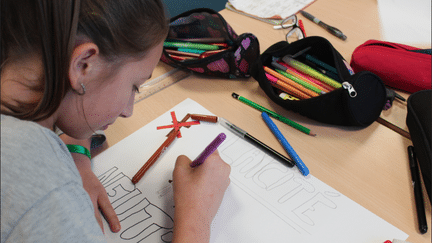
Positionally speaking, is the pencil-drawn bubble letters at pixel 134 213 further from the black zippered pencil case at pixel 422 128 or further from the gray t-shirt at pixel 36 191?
the black zippered pencil case at pixel 422 128

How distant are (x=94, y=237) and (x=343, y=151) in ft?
1.51

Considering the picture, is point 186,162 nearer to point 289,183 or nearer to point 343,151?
point 289,183

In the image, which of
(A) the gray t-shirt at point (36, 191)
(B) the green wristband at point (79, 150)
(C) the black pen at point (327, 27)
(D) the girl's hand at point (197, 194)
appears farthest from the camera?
(C) the black pen at point (327, 27)

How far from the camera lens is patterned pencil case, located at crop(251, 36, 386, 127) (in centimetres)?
57

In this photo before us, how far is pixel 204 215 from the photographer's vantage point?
448 mm

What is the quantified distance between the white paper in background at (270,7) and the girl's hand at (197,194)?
638mm

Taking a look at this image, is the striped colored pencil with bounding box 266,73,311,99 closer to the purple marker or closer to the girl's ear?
the purple marker

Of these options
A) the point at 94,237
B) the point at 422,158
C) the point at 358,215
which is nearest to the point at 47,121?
the point at 94,237

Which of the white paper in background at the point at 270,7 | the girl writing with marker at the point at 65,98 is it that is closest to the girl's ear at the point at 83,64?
the girl writing with marker at the point at 65,98

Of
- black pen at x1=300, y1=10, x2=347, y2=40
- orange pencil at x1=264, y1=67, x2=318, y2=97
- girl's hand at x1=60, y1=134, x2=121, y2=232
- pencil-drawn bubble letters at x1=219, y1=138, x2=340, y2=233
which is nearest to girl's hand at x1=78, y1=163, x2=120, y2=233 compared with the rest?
girl's hand at x1=60, y1=134, x2=121, y2=232

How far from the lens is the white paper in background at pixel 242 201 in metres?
0.44

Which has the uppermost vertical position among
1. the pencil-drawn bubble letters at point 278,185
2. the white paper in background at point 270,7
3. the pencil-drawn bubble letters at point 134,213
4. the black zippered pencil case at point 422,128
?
the white paper in background at point 270,7

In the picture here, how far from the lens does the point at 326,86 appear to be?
622 mm

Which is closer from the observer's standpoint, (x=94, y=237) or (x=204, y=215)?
(x=94, y=237)
